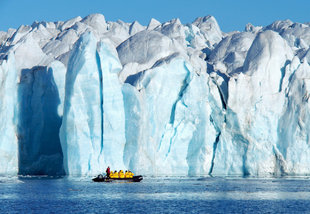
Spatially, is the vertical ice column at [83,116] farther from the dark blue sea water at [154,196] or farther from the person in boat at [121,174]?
the person in boat at [121,174]

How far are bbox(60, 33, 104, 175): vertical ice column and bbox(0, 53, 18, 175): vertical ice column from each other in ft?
11.3

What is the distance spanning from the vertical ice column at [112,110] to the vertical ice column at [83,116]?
328 mm

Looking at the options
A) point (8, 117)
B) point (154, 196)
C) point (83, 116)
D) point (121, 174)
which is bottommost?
point (154, 196)

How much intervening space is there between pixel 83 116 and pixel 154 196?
977 cm

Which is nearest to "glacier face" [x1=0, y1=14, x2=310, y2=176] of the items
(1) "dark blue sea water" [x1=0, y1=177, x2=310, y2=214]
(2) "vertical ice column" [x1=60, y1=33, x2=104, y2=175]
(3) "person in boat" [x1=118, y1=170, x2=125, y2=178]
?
(2) "vertical ice column" [x1=60, y1=33, x2=104, y2=175]

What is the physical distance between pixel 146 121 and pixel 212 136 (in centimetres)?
506

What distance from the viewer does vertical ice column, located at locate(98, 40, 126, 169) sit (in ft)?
110

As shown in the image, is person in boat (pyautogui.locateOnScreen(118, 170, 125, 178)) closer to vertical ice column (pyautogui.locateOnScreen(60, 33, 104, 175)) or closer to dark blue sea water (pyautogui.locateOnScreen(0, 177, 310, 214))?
dark blue sea water (pyautogui.locateOnScreen(0, 177, 310, 214))

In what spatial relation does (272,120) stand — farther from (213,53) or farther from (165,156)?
(213,53)

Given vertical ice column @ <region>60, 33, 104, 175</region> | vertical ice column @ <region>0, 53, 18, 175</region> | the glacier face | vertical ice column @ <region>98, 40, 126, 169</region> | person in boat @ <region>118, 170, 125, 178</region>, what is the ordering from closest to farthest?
person in boat @ <region>118, 170, 125, 178</region>, vertical ice column @ <region>60, 33, 104, 175</region>, vertical ice column @ <region>98, 40, 126, 169</region>, the glacier face, vertical ice column @ <region>0, 53, 18, 175</region>

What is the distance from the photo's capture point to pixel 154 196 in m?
Result: 25.2

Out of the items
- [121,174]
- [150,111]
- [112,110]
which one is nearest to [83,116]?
[112,110]

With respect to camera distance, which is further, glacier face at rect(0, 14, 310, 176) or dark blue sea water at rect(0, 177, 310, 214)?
glacier face at rect(0, 14, 310, 176)

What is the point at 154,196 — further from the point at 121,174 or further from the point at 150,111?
the point at 150,111
